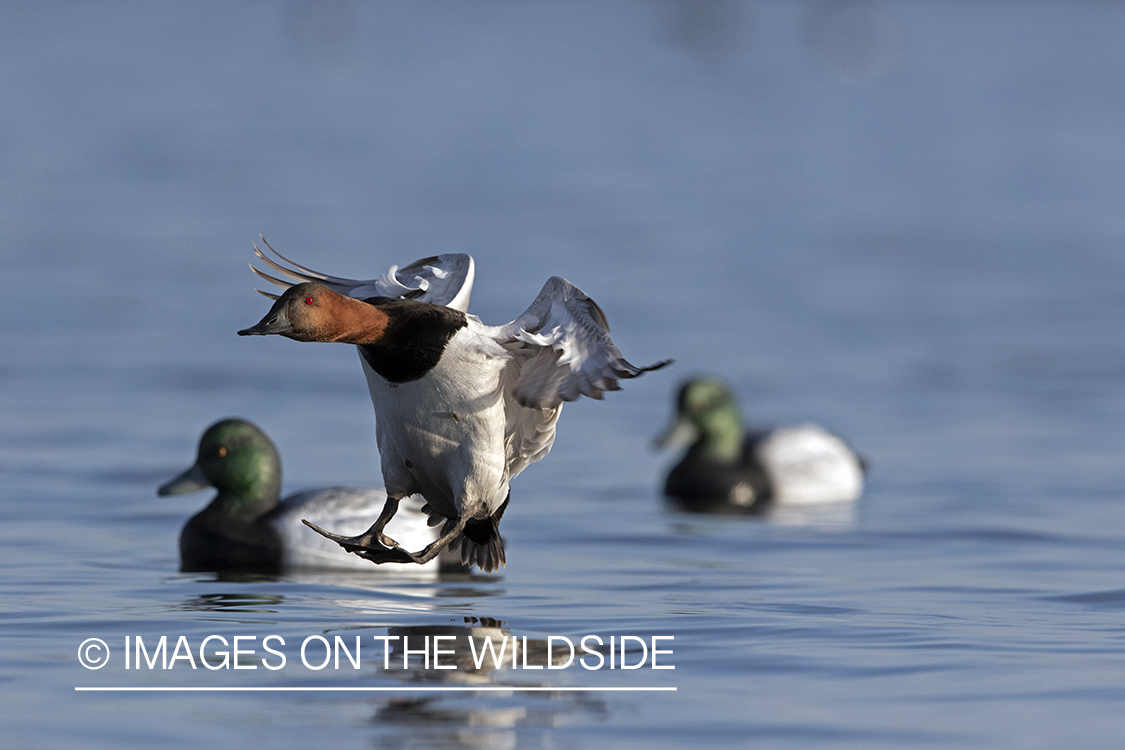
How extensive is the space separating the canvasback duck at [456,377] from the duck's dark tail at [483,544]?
86mm

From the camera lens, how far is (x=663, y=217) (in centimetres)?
2981

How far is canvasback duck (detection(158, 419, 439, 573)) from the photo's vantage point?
879cm

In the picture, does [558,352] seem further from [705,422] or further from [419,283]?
[705,422]

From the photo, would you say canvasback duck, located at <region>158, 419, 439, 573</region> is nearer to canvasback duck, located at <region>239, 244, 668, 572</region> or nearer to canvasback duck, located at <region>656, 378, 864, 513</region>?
canvasback duck, located at <region>239, 244, 668, 572</region>

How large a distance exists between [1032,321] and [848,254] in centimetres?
568

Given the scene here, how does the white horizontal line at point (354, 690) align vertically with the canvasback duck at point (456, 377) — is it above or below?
below

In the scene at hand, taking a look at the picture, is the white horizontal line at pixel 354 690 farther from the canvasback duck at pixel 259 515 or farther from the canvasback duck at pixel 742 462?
the canvasback duck at pixel 742 462

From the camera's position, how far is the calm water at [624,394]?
5.94m

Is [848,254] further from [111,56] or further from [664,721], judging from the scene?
[111,56]

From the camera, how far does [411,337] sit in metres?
6.16

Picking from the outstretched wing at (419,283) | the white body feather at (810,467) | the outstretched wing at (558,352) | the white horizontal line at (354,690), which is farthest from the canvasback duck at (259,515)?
the white body feather at (810,467)

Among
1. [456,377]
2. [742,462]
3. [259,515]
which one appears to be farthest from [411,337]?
[742,462]

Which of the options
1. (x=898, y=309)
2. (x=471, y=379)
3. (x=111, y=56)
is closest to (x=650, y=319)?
(x=898, y=309)

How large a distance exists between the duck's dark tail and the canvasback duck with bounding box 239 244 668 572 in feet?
0.28
